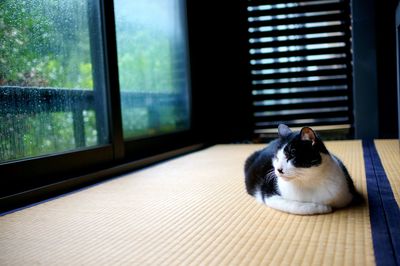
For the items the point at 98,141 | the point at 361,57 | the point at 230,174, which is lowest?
the point at 230,174

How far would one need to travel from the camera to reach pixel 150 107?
111 inches

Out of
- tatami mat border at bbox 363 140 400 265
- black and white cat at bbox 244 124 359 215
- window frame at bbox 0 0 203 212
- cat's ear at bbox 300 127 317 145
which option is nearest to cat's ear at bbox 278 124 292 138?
black and white cat at bbox 244 124 359 215

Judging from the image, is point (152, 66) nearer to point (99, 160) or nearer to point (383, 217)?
point (99, 160)

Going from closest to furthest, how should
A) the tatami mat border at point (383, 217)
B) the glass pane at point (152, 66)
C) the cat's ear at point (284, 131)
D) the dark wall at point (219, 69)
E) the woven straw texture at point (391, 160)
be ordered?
1. the tatami mat border at point (383, 217)
2. the cat's ear at point (284, 131)
3. the woven straw texture at point (391, 160)
4. the glass pane at point (152, 66)
5. the dark wall at point (219, 69)

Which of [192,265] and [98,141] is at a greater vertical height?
[98,141]

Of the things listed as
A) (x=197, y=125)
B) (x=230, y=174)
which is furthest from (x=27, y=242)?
(x=197, y=125)

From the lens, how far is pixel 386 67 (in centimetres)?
321

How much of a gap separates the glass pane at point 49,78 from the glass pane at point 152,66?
28cm

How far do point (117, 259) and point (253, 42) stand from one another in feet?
9.42

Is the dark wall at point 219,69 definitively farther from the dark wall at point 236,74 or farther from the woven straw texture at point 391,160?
the woven straw texture at point 391,160

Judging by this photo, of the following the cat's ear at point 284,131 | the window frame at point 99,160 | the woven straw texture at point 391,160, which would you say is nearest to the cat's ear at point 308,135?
the cat's ear at point 284,131

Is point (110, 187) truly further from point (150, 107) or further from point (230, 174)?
point (150, 107)

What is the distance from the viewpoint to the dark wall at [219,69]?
3.52 meters

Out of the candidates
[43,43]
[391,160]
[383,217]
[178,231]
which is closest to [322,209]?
[383,217]
